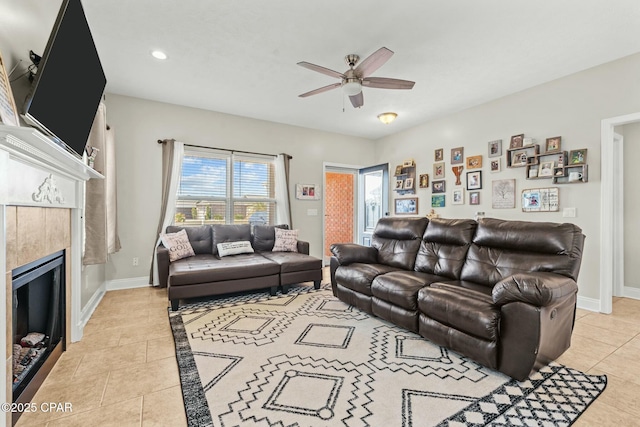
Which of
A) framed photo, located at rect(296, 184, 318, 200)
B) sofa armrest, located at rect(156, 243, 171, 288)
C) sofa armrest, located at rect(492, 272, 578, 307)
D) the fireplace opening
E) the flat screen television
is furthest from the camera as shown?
framed photo, located at rect(296, 184, 318, 200)

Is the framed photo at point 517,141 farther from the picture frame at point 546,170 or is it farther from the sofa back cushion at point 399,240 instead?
the sofa back cushion at point 399,240

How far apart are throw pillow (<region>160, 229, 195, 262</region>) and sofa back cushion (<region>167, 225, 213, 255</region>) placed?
0.45 feet

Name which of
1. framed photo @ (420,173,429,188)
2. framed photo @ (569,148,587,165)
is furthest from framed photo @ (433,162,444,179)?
framed photo @ (569,148,587,165)

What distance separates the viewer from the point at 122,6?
2.31 m

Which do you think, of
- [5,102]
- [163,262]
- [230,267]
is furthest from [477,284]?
[163,262]

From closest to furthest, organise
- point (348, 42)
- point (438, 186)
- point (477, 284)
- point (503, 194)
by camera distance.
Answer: point (477, 284), point (348, 42), point (503, 194), point (438, 186)

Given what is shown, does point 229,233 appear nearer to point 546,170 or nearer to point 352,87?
point 352,87

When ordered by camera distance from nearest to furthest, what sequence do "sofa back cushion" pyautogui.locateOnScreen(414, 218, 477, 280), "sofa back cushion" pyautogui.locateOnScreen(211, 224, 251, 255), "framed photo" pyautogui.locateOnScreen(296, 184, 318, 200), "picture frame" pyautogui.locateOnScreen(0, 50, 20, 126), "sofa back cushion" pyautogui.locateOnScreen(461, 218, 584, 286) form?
1. "picture frame" pyautogui.locateOnScreen(0, 50, 20, 126)
2. "sofa back cushion" pyautogui.locateOnScreen(461, 218, 584, 286)
3. "sofa back cushion" pyautogui.locateOnScreen(414, 218, 477, 280)
4. "sofa back cushion" pyautogui.locateOnScreen(211, 224, 251, 255)
5. "framed photo" pyautogui.locateOnScreen(296, 184, 318, 200)

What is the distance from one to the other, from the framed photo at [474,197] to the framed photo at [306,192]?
8.86 feet

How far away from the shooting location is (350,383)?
180 centimetres

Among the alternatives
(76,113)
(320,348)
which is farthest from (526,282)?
(76,113)

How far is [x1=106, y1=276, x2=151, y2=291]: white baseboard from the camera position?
4.02 metres

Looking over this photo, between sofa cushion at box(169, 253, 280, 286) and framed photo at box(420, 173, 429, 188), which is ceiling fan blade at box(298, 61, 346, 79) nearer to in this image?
sofa cushion at box(169, 253, 280, 286)

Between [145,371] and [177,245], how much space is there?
212 cm
